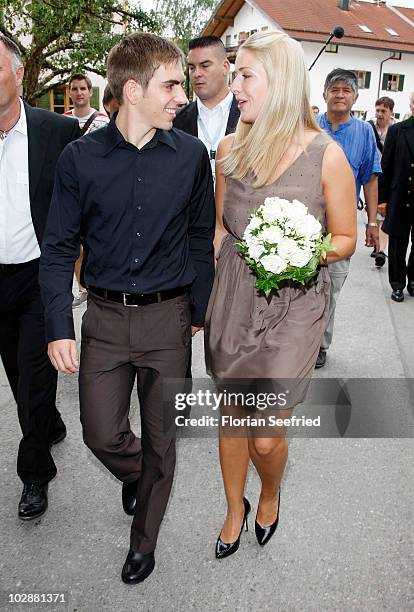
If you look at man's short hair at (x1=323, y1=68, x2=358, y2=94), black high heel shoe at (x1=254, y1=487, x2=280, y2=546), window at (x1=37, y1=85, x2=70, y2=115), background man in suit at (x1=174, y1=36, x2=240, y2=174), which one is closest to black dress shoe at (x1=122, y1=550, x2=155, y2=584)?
black high heel shoe at (x1=254, y1=487, x2=280, y2=546)

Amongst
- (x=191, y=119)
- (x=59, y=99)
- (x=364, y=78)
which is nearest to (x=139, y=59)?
(x=191, y=119)

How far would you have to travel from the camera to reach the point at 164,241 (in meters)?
2.83

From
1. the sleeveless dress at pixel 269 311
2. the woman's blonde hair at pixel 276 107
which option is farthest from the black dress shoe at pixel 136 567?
the woman's blonde hair at pixel 276 107

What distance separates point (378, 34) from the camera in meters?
47.4

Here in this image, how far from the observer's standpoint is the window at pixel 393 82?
157 feet

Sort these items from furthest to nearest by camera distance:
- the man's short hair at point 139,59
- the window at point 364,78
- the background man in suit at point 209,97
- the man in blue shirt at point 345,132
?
the window at point 364,78, the man in blue shirt at point 345,132, the background man in suit at point 209,97, the man's short hair at point 139,59

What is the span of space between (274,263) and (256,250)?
0.11 m

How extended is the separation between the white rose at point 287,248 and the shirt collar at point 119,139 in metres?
0.67

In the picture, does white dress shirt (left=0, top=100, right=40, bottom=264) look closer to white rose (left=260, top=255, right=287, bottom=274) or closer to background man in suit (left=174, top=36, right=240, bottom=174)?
white rose (left=260, top=255, right=287, bottom=274)

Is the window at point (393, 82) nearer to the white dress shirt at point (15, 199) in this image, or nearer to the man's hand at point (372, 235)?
the man's hand at point (372, 235)

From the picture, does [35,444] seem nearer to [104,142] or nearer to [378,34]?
[104,142]

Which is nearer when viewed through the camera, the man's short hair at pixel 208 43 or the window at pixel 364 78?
the man's short hair at pixel 208 43

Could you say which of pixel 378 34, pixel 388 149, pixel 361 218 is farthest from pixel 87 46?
pixel 378 34

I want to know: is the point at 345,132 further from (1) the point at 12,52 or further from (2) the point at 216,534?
(2) the point at 216,534
